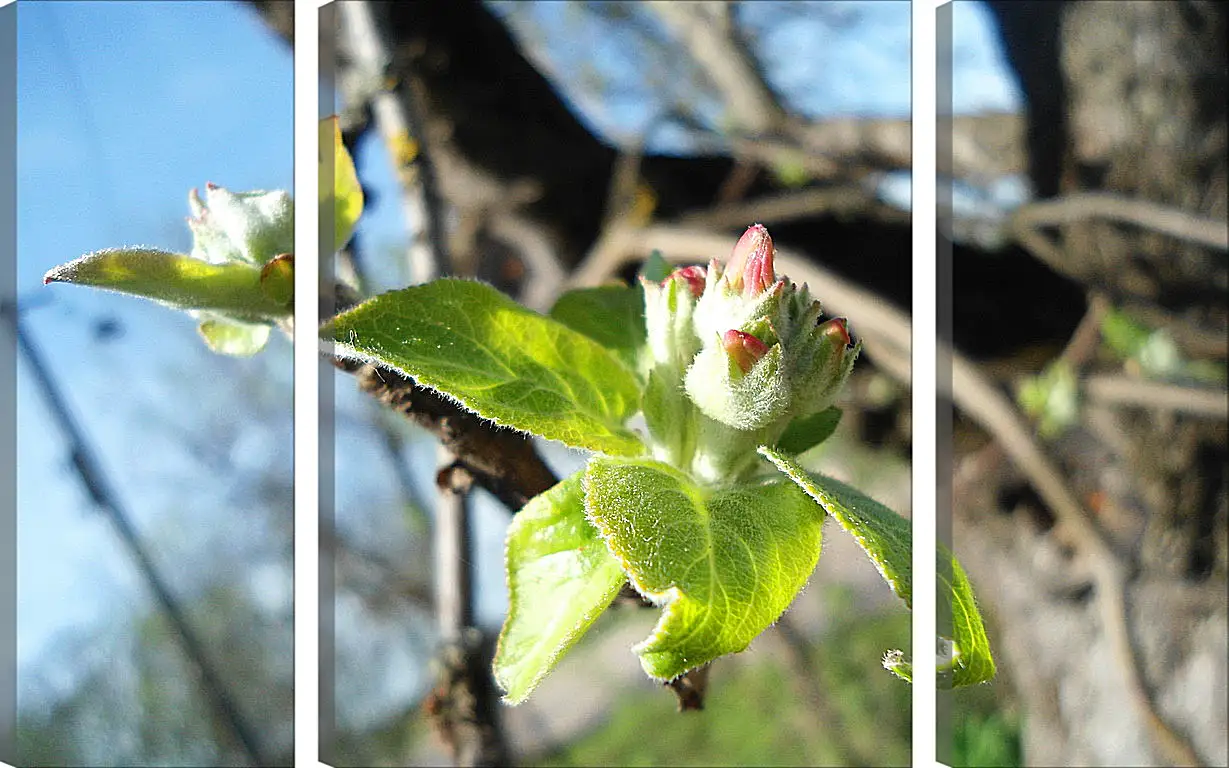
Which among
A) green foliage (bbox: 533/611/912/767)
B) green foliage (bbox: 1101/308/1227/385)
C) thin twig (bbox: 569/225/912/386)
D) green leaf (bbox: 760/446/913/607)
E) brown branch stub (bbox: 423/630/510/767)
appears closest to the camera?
green leaf (bbox: 760/446/913/607)

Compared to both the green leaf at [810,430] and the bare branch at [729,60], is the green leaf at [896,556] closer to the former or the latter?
the green leaf at [810,430]

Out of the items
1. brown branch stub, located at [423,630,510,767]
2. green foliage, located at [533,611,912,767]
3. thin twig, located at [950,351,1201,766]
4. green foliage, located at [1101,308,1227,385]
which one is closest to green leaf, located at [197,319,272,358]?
brown branch stub, located at [423,630,510,767]

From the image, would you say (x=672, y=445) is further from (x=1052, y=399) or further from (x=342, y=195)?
(x=1052, y=399)

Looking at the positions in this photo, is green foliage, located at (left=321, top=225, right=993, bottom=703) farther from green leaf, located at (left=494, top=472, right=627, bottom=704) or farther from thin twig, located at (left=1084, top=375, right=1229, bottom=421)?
thin twig, located at (left=1084, top=375, right=1229, bottom=421)

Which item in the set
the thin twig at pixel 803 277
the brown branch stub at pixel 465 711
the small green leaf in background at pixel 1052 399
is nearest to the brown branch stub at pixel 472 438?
the brown branch stub at pixel 465 711

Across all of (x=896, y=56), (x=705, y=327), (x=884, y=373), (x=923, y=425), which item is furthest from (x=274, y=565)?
(x=896, y=56)

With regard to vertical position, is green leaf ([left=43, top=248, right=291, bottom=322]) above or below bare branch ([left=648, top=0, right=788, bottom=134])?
below

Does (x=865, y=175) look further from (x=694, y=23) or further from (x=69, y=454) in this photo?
(x=69, y=454)

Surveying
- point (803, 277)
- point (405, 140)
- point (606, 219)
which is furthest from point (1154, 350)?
point (405, 140)
